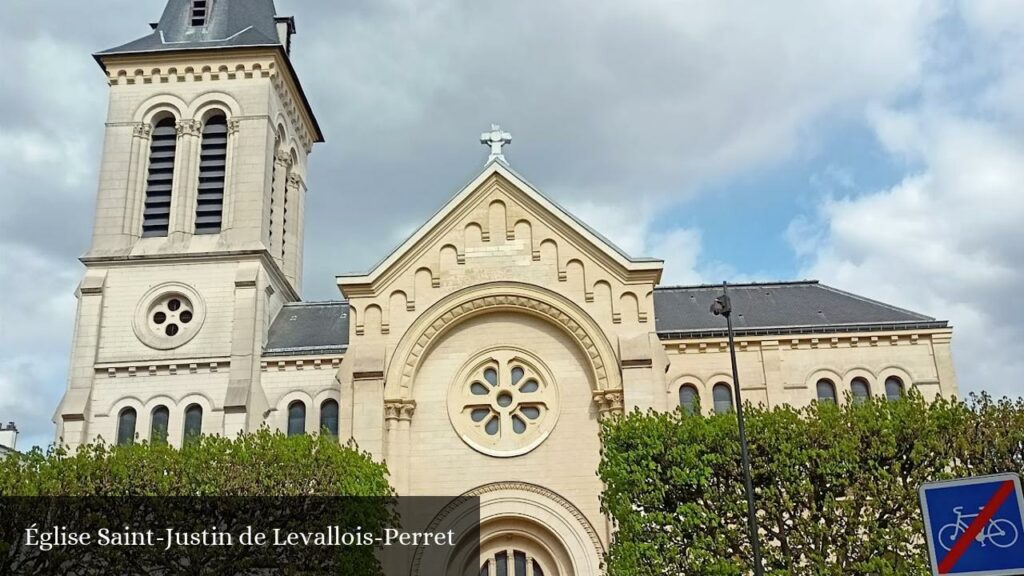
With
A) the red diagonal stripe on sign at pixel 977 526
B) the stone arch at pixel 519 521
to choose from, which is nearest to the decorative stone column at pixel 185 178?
the stone arch at pixel 519 521

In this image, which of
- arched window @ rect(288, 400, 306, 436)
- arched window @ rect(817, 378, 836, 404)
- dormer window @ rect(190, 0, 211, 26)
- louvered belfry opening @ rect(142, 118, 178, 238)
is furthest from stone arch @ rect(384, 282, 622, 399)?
dormer window @ rect(190, 0, 211, 26)

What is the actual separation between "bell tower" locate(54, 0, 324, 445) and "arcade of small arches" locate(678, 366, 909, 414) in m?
17.8

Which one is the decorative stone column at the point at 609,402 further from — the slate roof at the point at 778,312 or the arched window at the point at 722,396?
the arched window at the point at 722,396

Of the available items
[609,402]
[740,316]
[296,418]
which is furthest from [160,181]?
[740,316]

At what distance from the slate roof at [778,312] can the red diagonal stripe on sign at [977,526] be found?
3187 centimetres

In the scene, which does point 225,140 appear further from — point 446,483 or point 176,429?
point 446,483

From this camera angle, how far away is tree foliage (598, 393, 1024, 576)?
80.6ft

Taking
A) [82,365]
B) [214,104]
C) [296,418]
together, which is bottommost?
[296,418]

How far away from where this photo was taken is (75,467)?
2778cm

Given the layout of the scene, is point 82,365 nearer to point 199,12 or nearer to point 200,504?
point 200,504

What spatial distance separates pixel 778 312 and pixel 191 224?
27.5m

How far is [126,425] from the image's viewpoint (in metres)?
37.9

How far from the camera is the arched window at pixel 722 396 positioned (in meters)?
37.1

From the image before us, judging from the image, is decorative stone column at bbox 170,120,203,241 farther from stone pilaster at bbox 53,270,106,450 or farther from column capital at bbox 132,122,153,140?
stone pilaster at bbox 53,270,106,450
